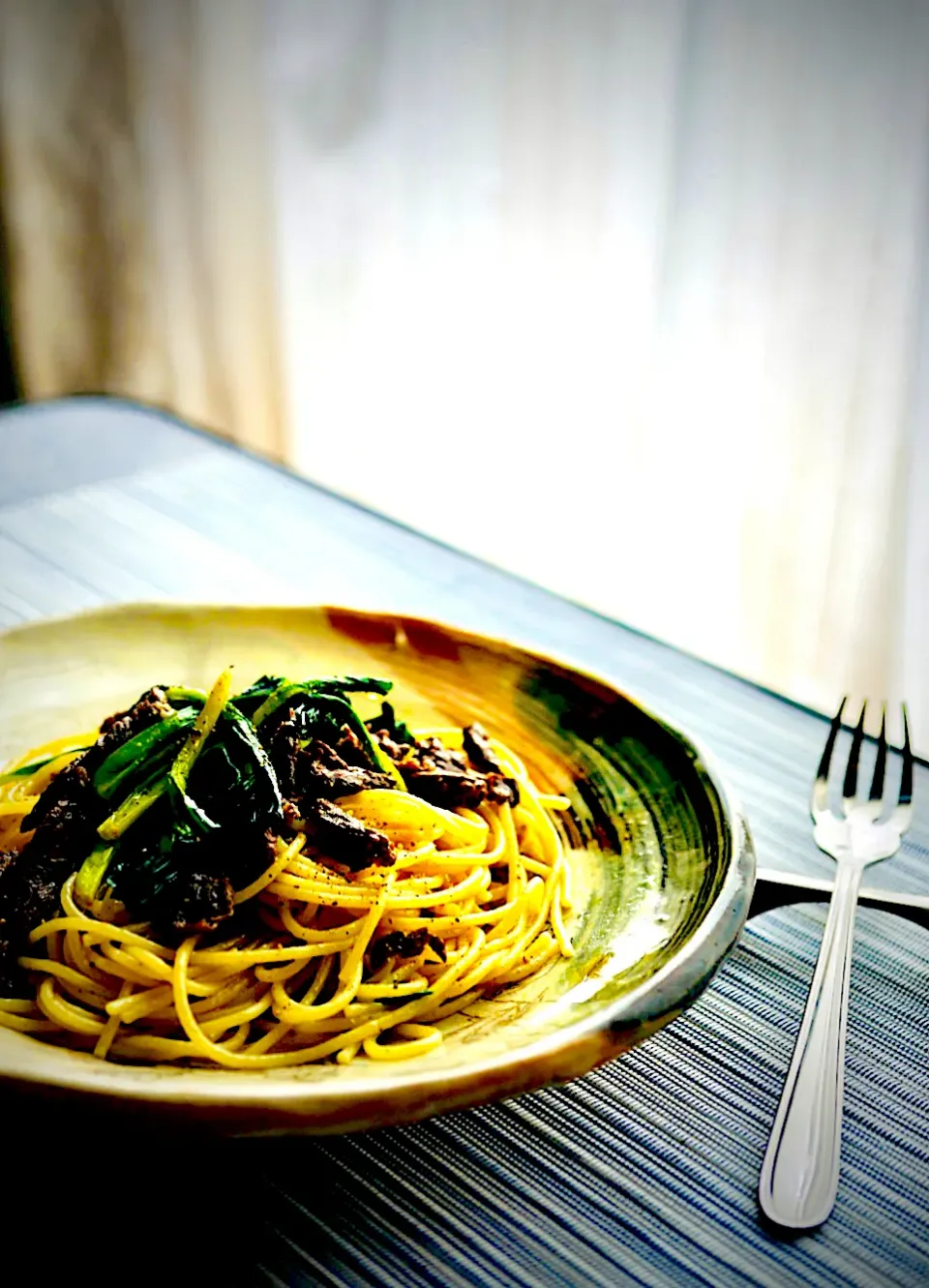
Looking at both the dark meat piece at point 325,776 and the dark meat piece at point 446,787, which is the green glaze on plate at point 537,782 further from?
the dark meat piece at point 325,776

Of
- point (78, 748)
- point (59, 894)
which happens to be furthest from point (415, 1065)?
point (78, 748)

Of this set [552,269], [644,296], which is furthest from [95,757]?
[552,269]

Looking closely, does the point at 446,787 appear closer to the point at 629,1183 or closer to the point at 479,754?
the point at 479,754

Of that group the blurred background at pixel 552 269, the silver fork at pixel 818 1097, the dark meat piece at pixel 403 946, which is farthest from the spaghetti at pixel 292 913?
the blurred background at pixel 552 269

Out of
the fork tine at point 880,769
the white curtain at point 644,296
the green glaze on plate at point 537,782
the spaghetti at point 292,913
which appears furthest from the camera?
the white curtain at point 644,296

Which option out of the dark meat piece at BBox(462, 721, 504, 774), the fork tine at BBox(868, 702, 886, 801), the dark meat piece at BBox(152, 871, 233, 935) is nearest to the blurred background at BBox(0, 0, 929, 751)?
the fork tine at BBox(868, 702, 886, 801)

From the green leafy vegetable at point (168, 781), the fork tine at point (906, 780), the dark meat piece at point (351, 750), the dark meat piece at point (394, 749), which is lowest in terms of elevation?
the fork tine at point (906, 780)

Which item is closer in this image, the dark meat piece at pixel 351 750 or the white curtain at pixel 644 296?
the dark meat piece at pixel 351 750

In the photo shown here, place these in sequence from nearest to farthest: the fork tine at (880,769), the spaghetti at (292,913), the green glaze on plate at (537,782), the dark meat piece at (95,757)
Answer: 1. the green glaze on plate at (537,782)
2. the spaghetti at (292,913)
3. the dark meat piece at (95,757)
4. the fork tine at (880,769)

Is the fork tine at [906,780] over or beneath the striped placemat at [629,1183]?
over

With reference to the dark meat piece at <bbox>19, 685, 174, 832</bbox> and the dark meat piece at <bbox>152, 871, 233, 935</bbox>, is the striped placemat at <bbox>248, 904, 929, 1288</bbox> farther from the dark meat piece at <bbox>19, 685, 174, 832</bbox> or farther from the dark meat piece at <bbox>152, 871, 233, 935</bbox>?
the dark meat piece at <bbox>19, 685, 174, 832</bbox>
